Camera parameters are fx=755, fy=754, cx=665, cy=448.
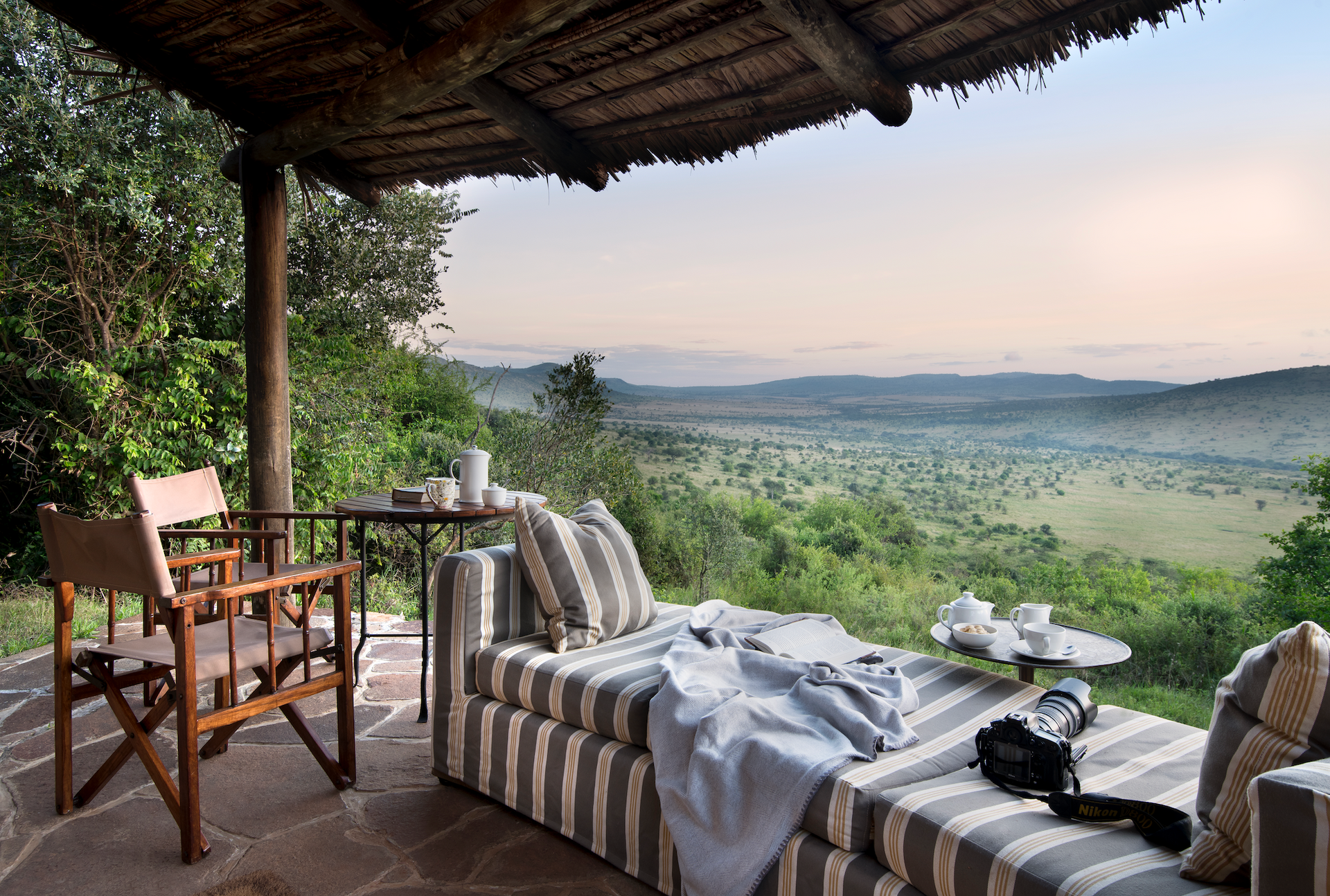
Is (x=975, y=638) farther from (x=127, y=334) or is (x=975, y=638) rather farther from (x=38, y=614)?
(x=127, y=334)

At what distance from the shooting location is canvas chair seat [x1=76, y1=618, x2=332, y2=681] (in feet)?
6.91

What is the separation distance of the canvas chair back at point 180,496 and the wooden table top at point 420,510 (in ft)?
1.85

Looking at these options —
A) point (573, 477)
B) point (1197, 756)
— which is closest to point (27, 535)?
point (573, 477)

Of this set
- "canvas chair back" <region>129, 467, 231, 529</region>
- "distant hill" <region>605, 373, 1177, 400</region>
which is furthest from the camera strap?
"distant hill" <region>605, 373, 1177, 400</region>

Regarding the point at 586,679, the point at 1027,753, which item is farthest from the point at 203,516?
the point at 1027,753

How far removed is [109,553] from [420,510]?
1.02m

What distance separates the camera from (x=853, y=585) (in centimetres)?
681

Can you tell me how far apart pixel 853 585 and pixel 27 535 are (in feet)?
21.3

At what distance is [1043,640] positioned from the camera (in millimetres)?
2033

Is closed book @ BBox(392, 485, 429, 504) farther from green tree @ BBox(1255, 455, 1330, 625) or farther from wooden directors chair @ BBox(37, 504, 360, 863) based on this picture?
green tree @ BBox(1255, 455, 1330, 625)

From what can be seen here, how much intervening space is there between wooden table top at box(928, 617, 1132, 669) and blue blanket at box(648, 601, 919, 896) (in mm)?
221

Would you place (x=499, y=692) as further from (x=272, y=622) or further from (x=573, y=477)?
(x=573, y=477)

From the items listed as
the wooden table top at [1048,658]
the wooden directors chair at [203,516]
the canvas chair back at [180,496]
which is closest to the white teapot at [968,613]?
the wooden table top at [1048,658]

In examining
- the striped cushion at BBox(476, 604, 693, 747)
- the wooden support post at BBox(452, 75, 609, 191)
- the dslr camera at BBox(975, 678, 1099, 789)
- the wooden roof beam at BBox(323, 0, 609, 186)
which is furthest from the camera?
the wooden support post at BBox(452, 75, 609, 191)
